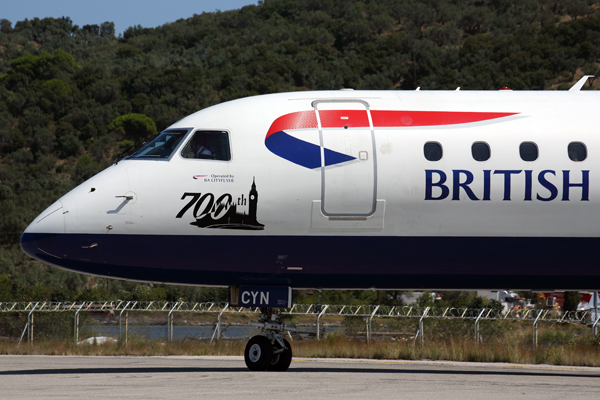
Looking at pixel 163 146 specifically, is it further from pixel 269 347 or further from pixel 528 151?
pixel 528 151

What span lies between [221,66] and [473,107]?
146831 millimetres

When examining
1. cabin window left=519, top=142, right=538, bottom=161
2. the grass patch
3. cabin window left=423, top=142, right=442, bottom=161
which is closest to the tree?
the grass patch

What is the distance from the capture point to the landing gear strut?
45.8 feet

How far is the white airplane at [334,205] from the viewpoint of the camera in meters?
13.5

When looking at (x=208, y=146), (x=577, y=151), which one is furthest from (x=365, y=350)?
(x=208, y=146)

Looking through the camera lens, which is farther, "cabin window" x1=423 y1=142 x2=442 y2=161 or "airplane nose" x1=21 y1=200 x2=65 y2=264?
"cabin window" x1=423 y1=142 x2=442 y2=161

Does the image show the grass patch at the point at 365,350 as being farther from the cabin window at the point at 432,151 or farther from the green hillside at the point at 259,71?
the green hillside at the point at 259,71

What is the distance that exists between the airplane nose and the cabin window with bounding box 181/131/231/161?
264 centimetres

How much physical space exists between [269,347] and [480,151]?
562cm

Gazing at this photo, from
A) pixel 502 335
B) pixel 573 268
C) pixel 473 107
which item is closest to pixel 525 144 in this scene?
pixel 473 107

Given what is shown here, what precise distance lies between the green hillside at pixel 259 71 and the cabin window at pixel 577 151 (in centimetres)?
7519

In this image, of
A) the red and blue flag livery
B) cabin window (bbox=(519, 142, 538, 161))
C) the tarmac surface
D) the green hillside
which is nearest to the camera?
the tarmac surface

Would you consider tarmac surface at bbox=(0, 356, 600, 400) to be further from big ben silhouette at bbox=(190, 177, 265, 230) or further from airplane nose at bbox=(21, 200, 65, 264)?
big ben silhouette at bbox=(190, 177, 265, 230)

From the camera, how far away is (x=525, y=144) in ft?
45.4
